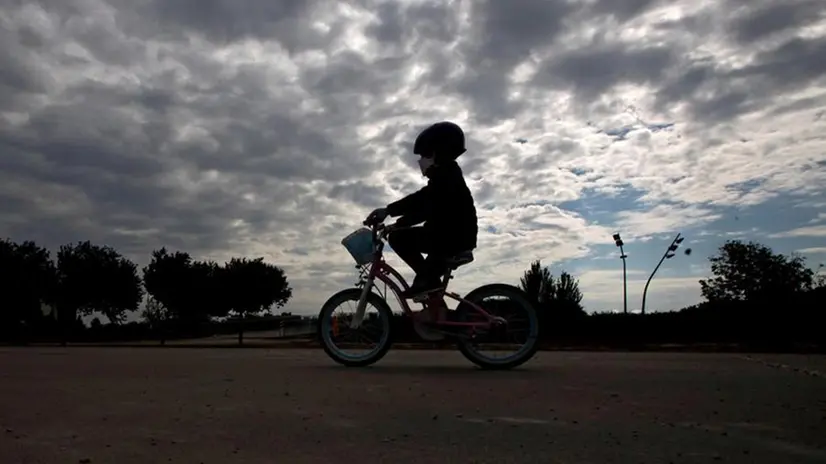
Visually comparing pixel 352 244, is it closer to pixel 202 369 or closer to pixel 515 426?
pixel 202 369

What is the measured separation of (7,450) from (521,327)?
4.46 metres

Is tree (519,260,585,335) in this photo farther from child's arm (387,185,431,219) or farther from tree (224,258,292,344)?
tree (224,258,292,344)

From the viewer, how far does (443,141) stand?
662cm

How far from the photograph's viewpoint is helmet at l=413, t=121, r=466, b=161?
6.61m

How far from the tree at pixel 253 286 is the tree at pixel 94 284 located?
11827 millimetres

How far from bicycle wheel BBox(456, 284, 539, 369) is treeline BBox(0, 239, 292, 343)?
59.2 metres

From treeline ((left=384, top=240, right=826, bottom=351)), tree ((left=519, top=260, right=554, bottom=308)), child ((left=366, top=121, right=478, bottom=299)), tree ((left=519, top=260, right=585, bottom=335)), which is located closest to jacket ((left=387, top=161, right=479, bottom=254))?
child ((left=366, top=121, right=478, bottom=299))

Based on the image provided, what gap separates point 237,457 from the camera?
2.65m

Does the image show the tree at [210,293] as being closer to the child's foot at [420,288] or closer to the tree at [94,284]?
the tree at [94,284]

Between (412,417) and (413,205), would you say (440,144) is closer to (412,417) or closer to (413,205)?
(413,205)

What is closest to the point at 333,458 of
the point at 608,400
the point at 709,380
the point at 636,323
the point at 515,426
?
the point at 515,426

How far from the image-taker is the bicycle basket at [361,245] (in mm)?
6855

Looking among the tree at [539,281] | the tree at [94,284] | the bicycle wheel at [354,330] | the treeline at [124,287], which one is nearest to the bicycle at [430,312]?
the bicycle wheel at [354,330]

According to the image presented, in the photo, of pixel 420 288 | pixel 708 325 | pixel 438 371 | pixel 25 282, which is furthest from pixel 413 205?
pixel 25 282
